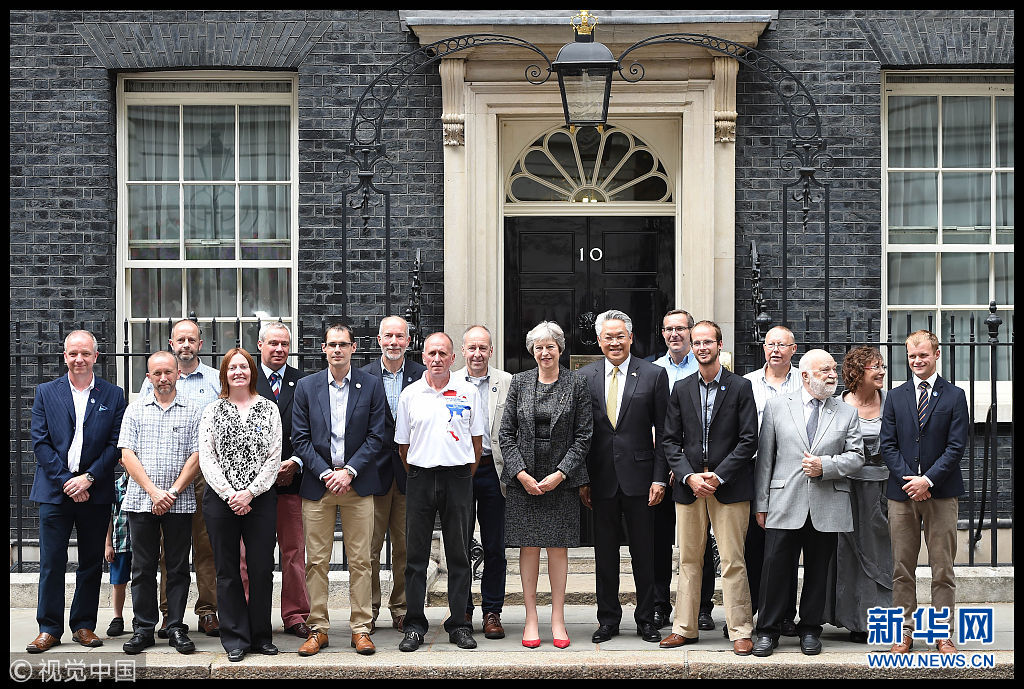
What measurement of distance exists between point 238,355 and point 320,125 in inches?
143

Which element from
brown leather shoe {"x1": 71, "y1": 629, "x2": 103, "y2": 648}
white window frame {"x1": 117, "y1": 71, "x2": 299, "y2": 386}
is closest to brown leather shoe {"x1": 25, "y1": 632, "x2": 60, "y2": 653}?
brown leather shoe {"x1": 71, "y1": 629, "x2": 103, "y2": 648}

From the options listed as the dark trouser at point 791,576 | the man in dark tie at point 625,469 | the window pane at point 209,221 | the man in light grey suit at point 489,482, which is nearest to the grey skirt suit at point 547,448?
the man in dark tie at point 625,469

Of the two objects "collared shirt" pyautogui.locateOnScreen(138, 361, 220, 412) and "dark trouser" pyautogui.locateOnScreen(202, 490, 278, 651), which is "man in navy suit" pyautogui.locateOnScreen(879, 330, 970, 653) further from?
"collared shirt" pyautogui.locateOnScreen(138, 361, 220, 412)

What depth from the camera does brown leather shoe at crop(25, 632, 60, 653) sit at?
294 inches

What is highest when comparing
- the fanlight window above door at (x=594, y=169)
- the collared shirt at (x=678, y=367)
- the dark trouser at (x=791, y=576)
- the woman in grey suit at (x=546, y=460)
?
the fanlight window above door at (x=594, y=169)

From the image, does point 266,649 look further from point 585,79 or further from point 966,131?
point 966,131

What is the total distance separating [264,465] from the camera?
727 centimetres

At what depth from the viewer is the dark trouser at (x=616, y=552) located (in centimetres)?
755

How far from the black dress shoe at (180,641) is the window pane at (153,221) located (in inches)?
165

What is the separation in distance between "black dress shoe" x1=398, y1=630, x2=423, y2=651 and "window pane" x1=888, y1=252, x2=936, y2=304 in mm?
5326

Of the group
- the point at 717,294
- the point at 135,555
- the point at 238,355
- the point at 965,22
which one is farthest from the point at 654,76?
the point at 135,555

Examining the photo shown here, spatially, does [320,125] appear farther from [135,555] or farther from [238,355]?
[135,555]

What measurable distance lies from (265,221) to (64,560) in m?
3.88

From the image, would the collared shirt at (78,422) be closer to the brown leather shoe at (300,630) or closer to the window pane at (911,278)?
the brown leather shoe at (300,630)
